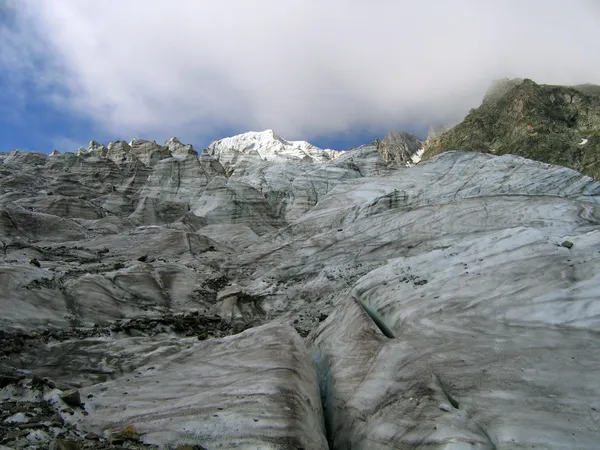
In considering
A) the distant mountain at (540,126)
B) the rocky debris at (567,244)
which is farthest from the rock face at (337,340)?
the distant mountain at (540,126)

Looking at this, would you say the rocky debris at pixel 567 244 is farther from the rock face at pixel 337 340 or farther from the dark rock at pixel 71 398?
the dark rock at pixel 71 398

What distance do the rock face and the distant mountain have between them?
435 feet

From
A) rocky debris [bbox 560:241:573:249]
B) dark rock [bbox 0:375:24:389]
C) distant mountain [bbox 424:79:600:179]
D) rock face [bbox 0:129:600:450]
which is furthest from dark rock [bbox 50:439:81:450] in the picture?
distant mountain [bbox 424:79:600:179]

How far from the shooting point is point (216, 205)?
58000mm

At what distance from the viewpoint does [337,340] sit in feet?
41.5

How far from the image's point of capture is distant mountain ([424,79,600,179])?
481ft

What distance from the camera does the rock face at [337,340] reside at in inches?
309

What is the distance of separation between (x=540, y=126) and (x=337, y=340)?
175416 millimetres

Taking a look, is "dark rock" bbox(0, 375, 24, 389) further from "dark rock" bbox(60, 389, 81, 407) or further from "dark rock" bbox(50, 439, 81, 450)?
"dark rock" bbox(50, 439, 81, 450)

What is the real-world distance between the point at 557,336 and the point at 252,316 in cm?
1225

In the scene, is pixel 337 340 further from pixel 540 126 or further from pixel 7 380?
pixel 540 126

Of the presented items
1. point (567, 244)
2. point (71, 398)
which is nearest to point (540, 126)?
point (567, 244)

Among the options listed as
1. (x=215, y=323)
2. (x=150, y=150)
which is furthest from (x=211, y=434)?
(x=150, y=150)

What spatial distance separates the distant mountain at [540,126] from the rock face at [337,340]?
133m
